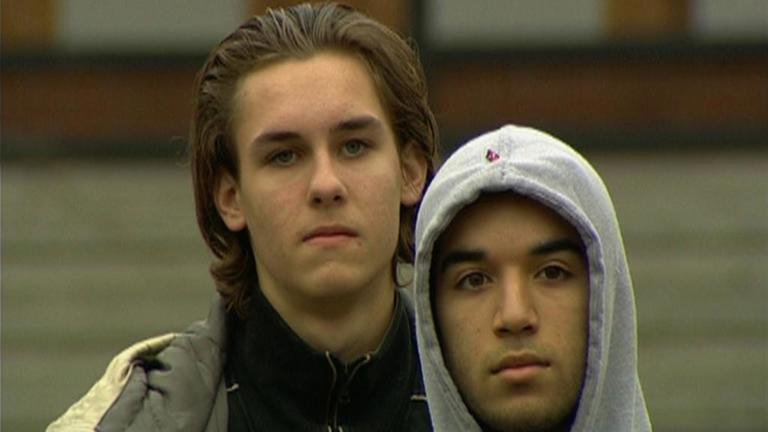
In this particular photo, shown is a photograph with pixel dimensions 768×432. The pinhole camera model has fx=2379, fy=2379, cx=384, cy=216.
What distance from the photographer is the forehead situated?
3.79 meters

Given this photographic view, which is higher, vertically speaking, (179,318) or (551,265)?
(179,318)

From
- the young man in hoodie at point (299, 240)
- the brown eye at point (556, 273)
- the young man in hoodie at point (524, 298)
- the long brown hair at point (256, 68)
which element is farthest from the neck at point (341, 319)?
the brown eye at point (556, 273)

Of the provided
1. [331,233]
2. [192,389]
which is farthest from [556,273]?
[192,389]

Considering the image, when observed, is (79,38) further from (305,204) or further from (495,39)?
(305,204)

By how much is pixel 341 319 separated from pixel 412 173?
357 millimetres

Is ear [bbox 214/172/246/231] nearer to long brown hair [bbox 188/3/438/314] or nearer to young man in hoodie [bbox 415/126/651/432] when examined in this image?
long brown hair [bbox 188/3/438/314]

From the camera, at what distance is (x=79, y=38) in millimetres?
10133

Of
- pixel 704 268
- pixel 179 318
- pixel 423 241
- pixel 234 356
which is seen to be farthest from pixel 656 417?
pixel 423 241

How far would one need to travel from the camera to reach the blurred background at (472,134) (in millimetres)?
9938

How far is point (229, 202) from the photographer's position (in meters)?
4.72

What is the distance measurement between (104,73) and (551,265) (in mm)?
6533

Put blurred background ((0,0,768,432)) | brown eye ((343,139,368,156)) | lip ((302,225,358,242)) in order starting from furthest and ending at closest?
blurred background ((0,0,768,432)) → brown eye ((343,139,368,156)) → lip ((302,225,358,242))

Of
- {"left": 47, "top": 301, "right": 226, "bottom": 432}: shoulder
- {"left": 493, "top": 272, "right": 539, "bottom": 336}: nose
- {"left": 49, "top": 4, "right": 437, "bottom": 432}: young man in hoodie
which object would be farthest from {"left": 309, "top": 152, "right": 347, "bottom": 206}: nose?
{"left": 493, "top": 272, "right": 539, "bottom": 336}: nose

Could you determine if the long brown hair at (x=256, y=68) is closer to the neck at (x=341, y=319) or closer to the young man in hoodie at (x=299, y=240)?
the young man in hoodie at (x=299, y=240)
